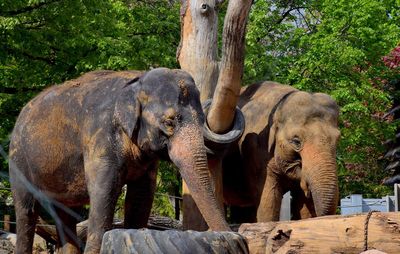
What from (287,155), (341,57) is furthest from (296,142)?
(341,57)

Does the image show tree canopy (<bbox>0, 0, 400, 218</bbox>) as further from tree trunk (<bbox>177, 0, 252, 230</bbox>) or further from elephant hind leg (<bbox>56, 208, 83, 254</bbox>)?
elephant hind leg (<bbox>56, 208, 83, 254</bbox>)

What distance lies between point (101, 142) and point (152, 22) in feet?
51.7

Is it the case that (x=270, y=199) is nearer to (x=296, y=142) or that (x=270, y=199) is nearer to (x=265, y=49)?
(x=296, y=142)

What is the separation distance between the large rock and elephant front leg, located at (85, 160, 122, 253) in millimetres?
4000

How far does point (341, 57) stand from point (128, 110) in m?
18.3

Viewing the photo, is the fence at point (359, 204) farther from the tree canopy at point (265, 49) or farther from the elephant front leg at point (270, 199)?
the tree canopy at point (265, 49)

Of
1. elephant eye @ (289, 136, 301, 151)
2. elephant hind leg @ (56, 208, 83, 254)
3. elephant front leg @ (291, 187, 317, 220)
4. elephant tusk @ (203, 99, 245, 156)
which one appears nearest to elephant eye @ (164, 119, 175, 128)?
elephant tusk @ (203, 99, 245, 156)

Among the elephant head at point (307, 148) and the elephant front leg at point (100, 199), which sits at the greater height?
the elephant head at point (307, 148)

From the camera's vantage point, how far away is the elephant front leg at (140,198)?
29.7 ft

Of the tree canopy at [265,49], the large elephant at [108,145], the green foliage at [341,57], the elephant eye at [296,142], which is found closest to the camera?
the large elephant at [108,145]

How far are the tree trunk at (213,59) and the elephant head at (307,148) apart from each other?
21.9 inches

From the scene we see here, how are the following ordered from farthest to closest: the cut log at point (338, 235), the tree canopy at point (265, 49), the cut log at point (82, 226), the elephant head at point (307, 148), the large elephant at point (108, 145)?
the tree canopy at point (265, 49) → the cut log at point (82, 226) → the elephant head at point (307, 148) → the large elephant at point (108, 145) → the cut log at point (338, 235)

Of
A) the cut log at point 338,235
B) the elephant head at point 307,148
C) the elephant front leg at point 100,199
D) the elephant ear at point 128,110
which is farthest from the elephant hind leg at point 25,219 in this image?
the cut log at point 338,235

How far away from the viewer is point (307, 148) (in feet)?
33.3
